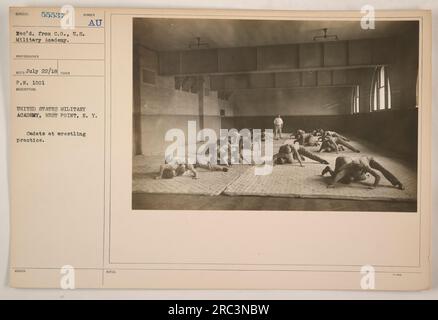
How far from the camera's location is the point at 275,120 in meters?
1.54

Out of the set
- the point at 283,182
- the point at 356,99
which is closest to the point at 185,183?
the point at 283,182

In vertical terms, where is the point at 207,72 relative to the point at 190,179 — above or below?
above

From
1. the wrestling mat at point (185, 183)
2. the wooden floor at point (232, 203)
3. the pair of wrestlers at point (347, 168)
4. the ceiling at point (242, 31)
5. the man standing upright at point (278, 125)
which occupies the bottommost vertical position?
the wooden floor at point (232, 203)

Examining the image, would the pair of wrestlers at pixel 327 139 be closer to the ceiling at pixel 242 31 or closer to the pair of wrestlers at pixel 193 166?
the pair of wrestlers at pixel 193 166

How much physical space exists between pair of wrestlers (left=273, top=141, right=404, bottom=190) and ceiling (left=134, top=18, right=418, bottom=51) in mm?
381

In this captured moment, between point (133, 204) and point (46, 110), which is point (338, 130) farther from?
point (46, 110)

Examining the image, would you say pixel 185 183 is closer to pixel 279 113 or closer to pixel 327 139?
pixel 279 113

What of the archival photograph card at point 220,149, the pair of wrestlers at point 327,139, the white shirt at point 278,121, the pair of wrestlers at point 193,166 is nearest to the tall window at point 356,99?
the archival photograph card at point 220,149

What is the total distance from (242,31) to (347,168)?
60 cm

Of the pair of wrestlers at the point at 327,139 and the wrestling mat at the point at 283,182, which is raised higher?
the pair of wrestlers at the point at 327,139

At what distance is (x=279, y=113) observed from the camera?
1542 mm

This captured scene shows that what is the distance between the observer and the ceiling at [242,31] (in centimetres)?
154

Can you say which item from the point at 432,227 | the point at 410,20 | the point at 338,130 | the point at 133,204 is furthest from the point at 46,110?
the point at 432,227

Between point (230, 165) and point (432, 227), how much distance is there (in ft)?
2.45
